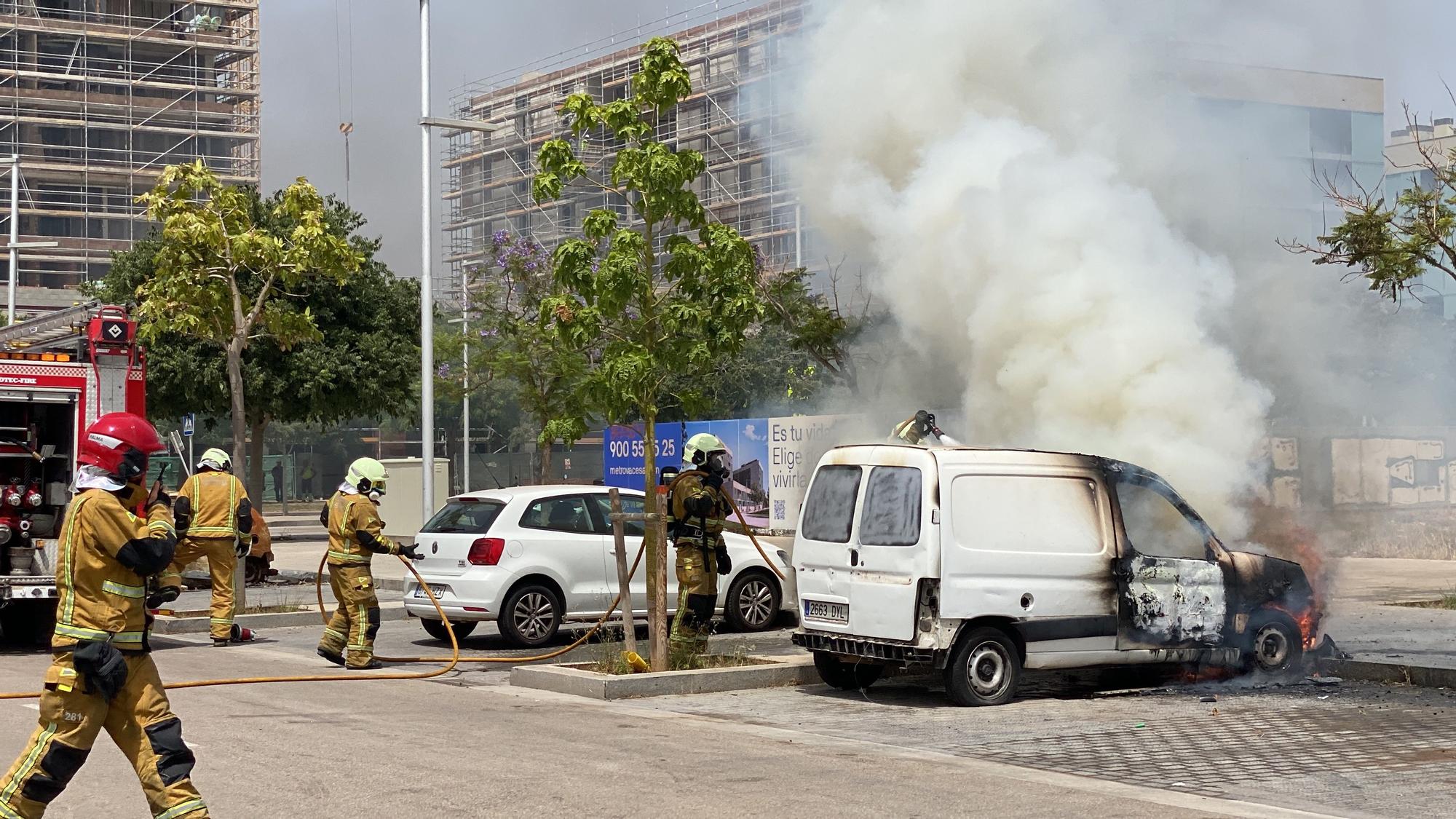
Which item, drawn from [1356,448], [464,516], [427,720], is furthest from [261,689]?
[1356,448]

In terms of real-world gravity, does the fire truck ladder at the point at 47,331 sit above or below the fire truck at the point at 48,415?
above

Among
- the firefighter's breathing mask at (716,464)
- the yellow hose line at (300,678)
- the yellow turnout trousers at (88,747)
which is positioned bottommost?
the yellow hose line at (300,678)

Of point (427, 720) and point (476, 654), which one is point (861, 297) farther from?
point (427, 720)

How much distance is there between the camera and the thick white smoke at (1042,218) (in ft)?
43.5

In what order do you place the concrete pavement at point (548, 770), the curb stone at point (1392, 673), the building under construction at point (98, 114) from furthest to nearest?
the building under construction at point (98, 114) < the curb stone at point (1392, 673) < the concrete pavement at point (548, 770)

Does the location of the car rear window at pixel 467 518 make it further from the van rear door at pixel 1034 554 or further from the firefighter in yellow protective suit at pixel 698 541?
the van rear door at pixel 1034 554

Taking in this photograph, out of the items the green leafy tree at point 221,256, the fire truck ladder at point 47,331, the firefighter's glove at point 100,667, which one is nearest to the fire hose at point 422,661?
the fire truck ladder at point 47,331

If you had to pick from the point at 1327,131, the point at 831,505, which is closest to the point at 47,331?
the point at 831,505

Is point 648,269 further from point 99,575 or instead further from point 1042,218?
point 99,575

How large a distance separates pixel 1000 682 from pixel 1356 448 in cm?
2126

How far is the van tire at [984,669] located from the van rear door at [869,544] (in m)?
0.43

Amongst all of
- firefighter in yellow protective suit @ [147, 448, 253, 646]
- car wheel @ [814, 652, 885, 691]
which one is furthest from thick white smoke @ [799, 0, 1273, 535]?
firefighter in yellow protective suit @ [147, 448, 253, 646]

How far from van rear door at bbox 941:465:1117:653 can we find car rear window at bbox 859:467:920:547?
0.73 ft

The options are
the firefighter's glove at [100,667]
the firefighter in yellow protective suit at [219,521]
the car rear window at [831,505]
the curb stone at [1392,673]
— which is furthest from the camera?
the firefighter in yellow protective suit at [219,521]
